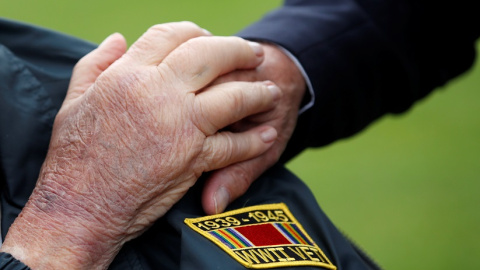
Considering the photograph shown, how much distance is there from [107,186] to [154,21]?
152 inches

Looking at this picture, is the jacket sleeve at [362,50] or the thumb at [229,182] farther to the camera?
the jacket sleeve at [362,50]

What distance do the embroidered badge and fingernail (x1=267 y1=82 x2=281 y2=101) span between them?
24 centimetres

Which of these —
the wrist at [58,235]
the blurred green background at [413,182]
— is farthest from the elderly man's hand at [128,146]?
the blurred green background at [413,182]

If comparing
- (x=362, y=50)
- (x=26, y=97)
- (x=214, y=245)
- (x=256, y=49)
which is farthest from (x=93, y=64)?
(x=362, y=50)

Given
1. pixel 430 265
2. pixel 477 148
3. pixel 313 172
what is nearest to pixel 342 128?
pixel 430 265

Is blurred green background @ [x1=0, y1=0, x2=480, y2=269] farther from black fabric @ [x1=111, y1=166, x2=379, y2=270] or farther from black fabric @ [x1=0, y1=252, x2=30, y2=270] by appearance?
black fabric @ [x1=0, y1=252, x2=30, y2=270]

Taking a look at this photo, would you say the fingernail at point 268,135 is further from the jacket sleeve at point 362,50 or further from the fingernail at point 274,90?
the jacket sleeve at point 362,50

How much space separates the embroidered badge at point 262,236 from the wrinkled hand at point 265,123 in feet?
0.17

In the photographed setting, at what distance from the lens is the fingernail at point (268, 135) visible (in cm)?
119

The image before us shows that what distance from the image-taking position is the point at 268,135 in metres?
1.19

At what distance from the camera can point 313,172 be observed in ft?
11.0

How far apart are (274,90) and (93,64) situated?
35cm

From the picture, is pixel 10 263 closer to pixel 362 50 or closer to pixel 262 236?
pixel 262 236

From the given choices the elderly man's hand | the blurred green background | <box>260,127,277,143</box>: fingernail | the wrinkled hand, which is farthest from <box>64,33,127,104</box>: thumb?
the blurred green background
